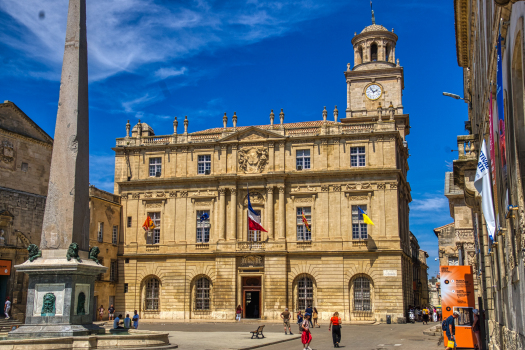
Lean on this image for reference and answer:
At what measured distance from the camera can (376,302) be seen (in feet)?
121

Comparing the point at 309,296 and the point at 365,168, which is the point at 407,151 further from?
the point at 309,296

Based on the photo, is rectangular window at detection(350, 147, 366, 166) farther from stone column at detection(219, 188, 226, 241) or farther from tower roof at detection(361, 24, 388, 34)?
tower roof at detection(361, 24, 388, 34)

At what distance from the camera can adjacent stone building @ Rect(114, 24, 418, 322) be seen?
3766 centimetres

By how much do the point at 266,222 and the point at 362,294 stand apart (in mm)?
8177

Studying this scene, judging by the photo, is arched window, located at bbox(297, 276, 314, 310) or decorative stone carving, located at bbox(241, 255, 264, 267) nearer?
arched window, located at bbox(297, 276, 314, 310)

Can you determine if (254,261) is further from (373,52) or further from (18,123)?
(373,52)

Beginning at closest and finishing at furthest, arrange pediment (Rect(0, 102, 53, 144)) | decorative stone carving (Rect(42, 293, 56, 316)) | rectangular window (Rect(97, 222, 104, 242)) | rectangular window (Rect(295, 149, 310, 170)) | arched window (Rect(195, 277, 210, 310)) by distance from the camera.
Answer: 1. decorative stone carving (Rect(42, 293, 56, 316))
2. pediment (Rect(0, 102, 53, 144))
3. rectangular window (Rect(97, 222, 104, 242))
4. arched window (Rect(195, 277, 210, 310))
5. rectangular window (Rect(295, 149, 310, 170))

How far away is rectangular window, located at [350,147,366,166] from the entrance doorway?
412 inches

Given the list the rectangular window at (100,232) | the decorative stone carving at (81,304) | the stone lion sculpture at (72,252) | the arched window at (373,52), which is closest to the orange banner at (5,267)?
the rectangular window at (100,232)

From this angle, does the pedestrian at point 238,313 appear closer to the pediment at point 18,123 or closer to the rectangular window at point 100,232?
the rectangular window at point 100,232

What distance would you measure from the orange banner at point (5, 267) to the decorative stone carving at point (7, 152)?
576 centimetres

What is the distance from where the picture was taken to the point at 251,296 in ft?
130

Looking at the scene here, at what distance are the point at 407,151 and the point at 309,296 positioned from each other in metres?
17.2

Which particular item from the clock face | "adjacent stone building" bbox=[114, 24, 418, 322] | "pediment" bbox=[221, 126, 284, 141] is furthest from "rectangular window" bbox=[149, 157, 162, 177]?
the clock face
